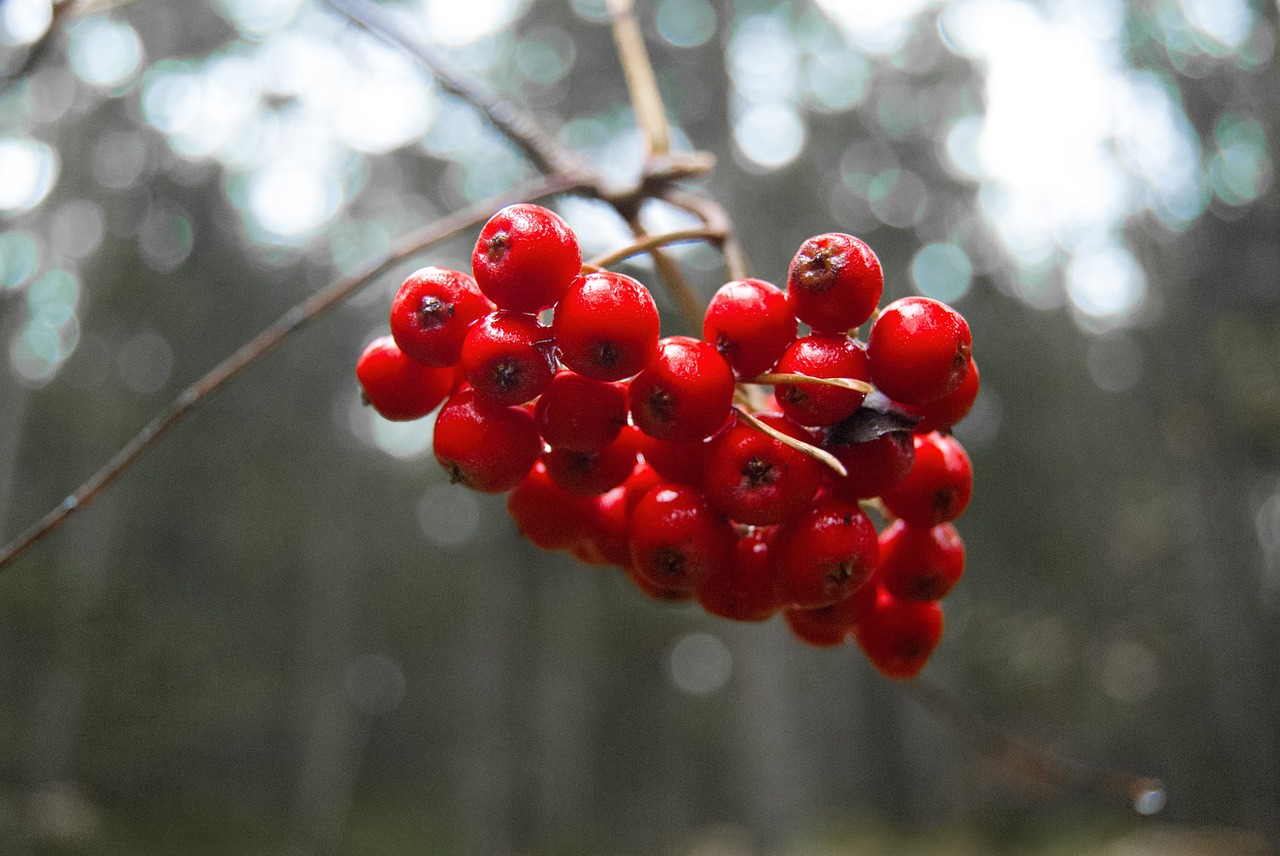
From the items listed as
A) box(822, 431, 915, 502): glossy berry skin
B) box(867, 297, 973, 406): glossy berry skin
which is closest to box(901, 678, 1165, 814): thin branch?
box(822, 431, 915, 502): glossy berry skin

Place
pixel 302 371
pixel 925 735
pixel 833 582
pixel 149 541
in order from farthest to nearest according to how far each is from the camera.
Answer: pixel 925 735 → pixel 149 541 → pixel 302 371 → pixel 833 582

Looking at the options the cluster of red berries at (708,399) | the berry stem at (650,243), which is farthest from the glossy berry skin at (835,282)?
the berry stem at (650,243)

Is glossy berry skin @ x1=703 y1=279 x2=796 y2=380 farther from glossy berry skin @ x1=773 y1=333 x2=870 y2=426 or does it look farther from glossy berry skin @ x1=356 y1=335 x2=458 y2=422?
glossy berry skin @ x1=356 y1=335 x2=458 y2=422

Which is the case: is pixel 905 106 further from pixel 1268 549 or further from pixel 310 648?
pixel 310 648

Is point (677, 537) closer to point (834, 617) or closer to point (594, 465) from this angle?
point (594, 465)

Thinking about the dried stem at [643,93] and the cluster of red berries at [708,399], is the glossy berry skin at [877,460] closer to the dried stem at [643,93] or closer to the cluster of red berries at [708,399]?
the cluster of red berries at [708,399]

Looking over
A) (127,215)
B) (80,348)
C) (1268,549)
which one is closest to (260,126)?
(127,215)

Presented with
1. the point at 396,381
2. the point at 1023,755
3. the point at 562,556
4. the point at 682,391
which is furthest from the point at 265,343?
the point at 562,556
